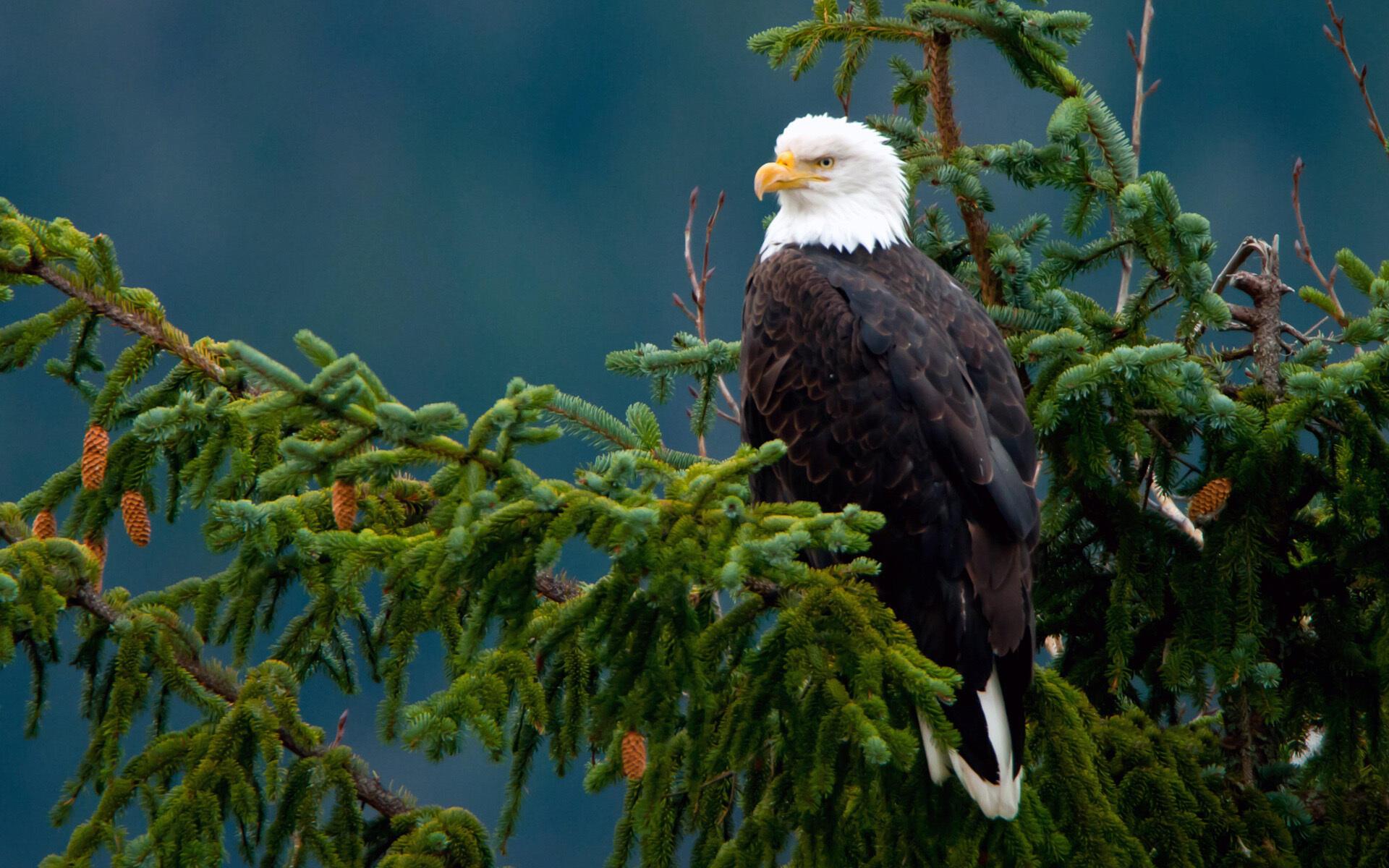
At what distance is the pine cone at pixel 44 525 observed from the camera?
3.65m

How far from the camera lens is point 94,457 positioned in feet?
12.0

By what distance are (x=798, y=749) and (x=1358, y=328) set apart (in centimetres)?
235

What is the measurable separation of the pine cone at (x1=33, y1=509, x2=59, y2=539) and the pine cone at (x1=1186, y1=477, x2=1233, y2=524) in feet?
10.4

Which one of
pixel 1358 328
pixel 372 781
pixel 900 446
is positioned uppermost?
pixel 1358 328

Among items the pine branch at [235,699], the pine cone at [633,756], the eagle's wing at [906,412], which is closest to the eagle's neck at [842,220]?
the eagle's wing at [906,412]

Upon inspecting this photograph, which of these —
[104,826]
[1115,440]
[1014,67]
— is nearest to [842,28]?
[1014,67]

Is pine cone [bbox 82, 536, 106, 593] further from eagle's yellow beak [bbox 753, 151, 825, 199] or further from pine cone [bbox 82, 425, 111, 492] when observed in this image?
eagle's yellow beak [bbox 753, 151, 825, 199]

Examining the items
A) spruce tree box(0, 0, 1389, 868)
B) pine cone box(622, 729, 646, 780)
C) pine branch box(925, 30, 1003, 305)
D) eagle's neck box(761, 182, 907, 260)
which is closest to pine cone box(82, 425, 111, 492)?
spruce tree box(0, 0, 1389, 868)

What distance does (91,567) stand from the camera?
11.4 feet

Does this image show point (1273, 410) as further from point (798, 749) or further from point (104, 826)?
point (104, 826)

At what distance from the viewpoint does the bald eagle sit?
3.43 metres

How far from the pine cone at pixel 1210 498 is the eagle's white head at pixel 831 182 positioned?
4.36ft

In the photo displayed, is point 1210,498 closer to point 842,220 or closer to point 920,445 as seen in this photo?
point 920,445

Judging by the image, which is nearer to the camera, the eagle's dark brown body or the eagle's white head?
the eagle's dark brown body
